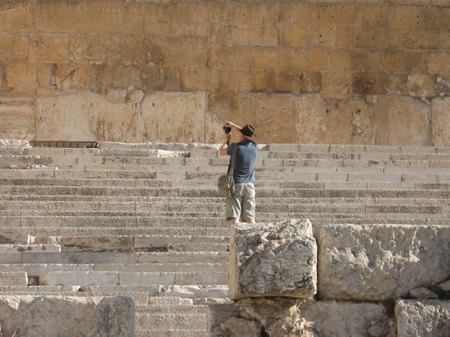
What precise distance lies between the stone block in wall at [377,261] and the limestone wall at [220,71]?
12.7m

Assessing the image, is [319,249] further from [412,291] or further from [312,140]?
[312,140]

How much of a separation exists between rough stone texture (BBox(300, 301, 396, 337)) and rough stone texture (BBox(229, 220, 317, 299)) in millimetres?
156

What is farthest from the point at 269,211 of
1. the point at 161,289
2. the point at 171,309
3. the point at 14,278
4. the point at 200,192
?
the point at 171,309

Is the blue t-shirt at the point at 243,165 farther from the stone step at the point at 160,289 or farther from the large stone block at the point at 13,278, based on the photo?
the large stone block at the point at 13,278

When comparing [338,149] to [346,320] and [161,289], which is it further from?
[346,320]

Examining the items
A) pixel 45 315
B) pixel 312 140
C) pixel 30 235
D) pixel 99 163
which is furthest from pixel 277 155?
pixel 45 315

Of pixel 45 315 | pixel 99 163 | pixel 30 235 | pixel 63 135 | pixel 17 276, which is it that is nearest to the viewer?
pixel 45 315

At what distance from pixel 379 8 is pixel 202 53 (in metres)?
3.10

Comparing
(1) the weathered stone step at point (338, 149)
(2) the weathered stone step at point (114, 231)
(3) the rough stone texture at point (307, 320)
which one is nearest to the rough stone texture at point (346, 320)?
(3) the rough stone texture at point (307, 320)

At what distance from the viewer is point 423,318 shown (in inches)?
214

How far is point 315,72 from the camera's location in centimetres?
1869

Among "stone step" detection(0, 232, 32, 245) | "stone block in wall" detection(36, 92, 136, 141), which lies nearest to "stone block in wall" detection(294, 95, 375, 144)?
"stone block in wall" detection(36, 92, 136, 141)

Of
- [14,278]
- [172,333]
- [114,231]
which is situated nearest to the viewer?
[172,333]

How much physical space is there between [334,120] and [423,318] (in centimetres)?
1316
